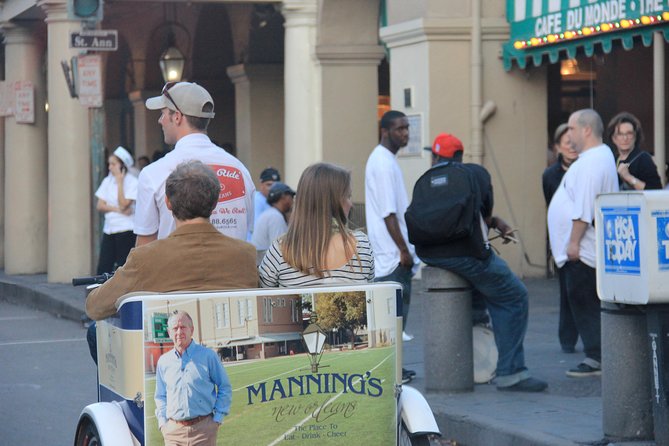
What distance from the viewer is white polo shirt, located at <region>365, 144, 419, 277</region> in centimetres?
912

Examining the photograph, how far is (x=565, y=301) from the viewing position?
991 centimetres

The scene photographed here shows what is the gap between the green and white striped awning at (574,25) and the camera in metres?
12.9

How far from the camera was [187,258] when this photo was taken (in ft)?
16.5

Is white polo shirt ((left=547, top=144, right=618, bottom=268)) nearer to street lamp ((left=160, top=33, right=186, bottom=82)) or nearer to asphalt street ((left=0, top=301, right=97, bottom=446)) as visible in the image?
asphalt street ((left=0, top=301, right=97, bottom=446))

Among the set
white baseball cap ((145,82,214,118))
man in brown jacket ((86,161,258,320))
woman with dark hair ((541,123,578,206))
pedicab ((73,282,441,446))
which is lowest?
pedicab ((73,282,441,446))

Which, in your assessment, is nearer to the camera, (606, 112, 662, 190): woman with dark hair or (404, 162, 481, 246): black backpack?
(404, 162, 481, 246): black backpack

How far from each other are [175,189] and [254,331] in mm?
696

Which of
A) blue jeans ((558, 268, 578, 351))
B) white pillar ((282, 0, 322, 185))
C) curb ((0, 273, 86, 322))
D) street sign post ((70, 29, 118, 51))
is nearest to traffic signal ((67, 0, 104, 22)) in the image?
street sign post ((70, 29, 118, 51))

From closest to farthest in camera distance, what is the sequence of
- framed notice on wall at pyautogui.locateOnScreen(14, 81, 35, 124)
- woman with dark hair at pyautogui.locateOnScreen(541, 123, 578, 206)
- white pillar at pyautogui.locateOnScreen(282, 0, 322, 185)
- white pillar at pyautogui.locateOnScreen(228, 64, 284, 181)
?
woman with dark hair at pyautogui.locateOnScreen(541, 123, 578, 206), white pillar at pyautogui.locateOnScreen(282, 0, 322, 185), framed notice on wall at pyautogui.locateOnScreen(14, 81, 35, 124), white pillar at pyautogui.locateOnScreen(228, 64, 284, 181)

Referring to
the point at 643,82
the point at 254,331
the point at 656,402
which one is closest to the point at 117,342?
the point at 254,331

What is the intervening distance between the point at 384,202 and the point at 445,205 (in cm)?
107

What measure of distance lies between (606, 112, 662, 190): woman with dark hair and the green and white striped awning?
11.0 feet

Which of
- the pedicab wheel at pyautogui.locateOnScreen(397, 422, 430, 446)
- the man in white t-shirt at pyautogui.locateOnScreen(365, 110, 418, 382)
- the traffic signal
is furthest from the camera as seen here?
the traffic signal

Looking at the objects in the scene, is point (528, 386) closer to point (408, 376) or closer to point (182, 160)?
point (408, 376)
